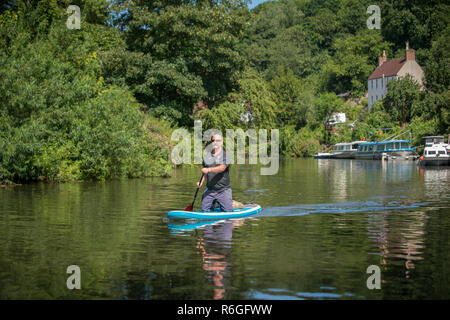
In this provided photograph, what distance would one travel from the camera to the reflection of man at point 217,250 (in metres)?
9.75

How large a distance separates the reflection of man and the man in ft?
2.01

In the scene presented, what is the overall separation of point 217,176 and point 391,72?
94.7 m

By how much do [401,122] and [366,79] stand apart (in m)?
30.4

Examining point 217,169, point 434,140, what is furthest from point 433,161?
point 217,169

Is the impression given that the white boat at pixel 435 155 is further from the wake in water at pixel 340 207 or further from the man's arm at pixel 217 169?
the man's arm at pixel 217 169

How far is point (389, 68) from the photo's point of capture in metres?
108

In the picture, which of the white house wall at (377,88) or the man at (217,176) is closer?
the man at (217,176)

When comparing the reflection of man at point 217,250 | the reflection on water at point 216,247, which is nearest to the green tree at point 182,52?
the reflection on water at point 216,247

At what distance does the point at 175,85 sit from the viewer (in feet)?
170

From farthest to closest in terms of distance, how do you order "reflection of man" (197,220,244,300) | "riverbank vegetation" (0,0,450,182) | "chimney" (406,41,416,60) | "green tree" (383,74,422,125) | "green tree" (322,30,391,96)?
"green tree" (322,30,391,96) < "chimney" (406,41,416,60) < "green tree" (383,74,422,125) < "riverbank vegetation" (0,0,450,182) < "reflection of man" (197,220,244,300)

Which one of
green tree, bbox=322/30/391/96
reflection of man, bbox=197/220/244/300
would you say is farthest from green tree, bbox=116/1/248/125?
green tree, bbox=322/30/391/96

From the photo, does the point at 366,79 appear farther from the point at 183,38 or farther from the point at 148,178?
the point at 148,178

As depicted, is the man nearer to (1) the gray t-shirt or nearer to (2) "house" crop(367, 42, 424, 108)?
(1) the gray t-shirt

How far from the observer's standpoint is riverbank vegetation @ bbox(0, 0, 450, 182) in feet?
100
